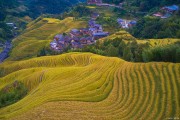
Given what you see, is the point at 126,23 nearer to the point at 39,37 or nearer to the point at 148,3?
the point at 148,3

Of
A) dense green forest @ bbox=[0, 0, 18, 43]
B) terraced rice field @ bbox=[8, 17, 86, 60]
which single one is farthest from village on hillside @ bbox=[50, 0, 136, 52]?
dense green forest @ bbox=[0, 0, 18, 43]

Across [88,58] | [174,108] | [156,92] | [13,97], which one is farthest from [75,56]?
[174,108]

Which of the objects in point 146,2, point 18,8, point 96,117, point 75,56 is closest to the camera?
point 96,117

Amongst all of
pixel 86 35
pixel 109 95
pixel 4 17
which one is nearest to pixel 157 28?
pixel 86 35

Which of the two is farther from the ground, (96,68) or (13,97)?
(96,68)

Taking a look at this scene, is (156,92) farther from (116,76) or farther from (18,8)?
(18,8)

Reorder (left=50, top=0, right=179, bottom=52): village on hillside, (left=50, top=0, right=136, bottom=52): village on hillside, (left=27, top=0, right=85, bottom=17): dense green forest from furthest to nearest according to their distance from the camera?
(left=27, top=0, right=85, bottom=17): dense green forest < (left=50, top=0, right=179, bottom=52): village on hillside < (left=50, top=0, right=136, bottom=52): village on hillside

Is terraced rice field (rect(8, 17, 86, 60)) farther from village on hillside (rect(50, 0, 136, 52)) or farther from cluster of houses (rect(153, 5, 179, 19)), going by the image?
cluster of houses (rect(153, 5, 179, 19))
